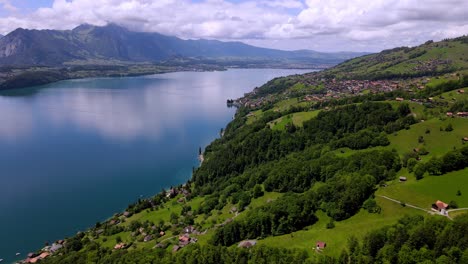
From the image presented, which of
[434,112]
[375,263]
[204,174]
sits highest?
[434,112]

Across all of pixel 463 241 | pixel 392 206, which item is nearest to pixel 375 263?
pixel 463 241

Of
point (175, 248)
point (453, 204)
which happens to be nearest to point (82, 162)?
point (175, 248)

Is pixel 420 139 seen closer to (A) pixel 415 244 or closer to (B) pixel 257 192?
(B) pixel 257 192

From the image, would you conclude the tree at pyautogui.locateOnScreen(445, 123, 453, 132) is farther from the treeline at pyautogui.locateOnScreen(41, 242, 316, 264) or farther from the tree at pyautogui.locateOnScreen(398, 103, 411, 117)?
the treeline at pyautogui.locateOnScreen(41, 242, 316, 264)

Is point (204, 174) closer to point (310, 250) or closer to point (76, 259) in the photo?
point (76, 259)

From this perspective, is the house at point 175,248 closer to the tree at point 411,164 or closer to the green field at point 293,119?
the tree at point 411,164

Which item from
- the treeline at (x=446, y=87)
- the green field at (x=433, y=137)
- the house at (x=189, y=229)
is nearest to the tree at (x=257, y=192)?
the house at (x=189, y=229)
